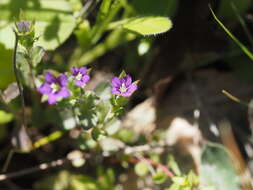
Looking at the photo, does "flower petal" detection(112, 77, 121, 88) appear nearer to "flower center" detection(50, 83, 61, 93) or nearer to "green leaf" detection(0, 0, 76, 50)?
"flower center" detection(50, 83, 61, 93)

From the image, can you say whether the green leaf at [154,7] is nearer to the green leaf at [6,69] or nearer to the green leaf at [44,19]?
the green leaf at [44,19]

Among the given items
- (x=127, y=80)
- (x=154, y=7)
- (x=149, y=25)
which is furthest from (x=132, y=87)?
(x=154, y=7)

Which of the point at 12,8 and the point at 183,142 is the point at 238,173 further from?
the point at 12,8

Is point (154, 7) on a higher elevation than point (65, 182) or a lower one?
higher

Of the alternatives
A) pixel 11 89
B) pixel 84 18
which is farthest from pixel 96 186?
pixel 84 18

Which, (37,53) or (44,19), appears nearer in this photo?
(37,53)

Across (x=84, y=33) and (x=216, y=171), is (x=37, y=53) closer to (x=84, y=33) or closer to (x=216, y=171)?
(x=84, y=33)
